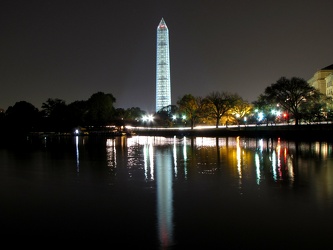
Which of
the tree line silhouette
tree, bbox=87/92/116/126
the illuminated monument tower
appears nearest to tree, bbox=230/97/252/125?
the tree line silhouette

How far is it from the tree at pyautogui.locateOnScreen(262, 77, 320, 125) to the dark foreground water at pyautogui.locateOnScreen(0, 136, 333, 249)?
4380 centimetres

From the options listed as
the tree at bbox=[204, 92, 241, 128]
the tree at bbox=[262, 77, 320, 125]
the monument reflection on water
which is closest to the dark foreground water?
the monument reflection on water

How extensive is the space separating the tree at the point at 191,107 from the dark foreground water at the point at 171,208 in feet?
225

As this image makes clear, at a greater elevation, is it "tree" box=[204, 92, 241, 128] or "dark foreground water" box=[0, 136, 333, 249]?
"tree" box=[204, 92, 241, 128]

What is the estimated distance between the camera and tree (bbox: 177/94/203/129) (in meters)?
93.4

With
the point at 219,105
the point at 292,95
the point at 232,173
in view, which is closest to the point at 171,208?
the point at 232,173

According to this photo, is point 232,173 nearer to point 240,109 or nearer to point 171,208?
point 171,208

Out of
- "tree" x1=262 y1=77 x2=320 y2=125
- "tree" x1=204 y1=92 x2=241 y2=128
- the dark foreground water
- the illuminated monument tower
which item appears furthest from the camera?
the illuminated monument tower

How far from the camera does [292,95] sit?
66.7m

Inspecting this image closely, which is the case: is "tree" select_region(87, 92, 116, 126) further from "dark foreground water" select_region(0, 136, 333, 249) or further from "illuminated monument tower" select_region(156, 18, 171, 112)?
"dark foreground water" select_region(0, 136, 333, 249)

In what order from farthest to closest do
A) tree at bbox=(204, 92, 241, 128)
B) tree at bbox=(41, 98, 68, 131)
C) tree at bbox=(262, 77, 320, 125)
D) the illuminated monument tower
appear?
the illuminated monument tower, tree at bbox=(41, 98, 68, 131), tree at bbox=(204, 92, 241, 128), tree at bbox=(262, 77, 320, 125)

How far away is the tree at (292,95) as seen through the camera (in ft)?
218

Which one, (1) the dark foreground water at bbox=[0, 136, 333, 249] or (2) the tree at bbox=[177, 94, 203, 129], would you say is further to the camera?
(2) the tree at bbox=[177, 94, 203, 129]

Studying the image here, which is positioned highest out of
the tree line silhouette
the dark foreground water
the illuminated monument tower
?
the illuminated monument tower
